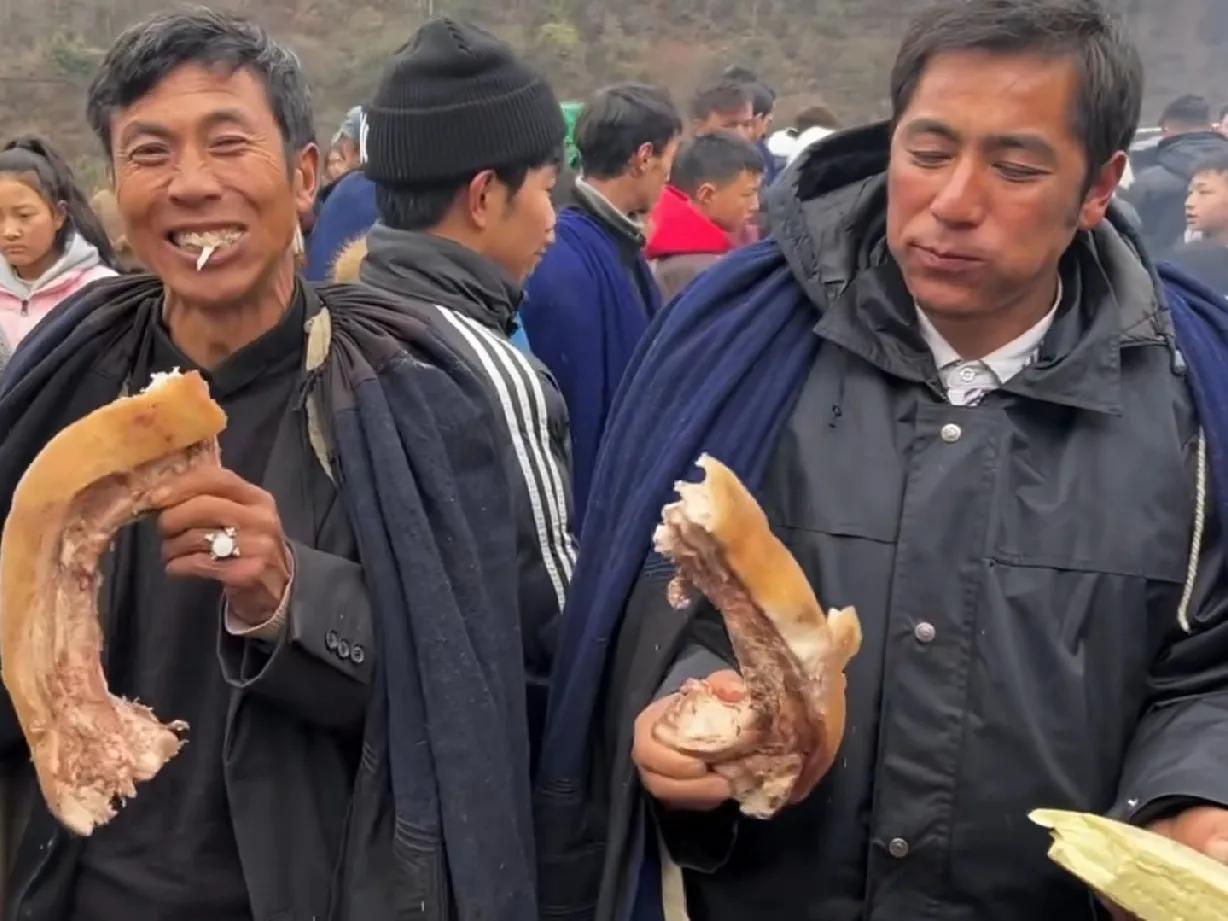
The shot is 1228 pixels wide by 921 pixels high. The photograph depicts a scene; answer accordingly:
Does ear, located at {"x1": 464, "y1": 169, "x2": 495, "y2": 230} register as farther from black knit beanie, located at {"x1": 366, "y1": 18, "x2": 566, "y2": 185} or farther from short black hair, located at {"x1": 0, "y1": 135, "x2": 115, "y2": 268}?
short black hair, located at {"x1": 0, "y1": 135, "x2": 115, "y2": 268}

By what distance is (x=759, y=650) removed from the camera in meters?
1.64

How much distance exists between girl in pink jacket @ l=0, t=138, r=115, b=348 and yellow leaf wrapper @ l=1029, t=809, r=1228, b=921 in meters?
3.95

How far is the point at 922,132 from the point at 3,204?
392 centimetres

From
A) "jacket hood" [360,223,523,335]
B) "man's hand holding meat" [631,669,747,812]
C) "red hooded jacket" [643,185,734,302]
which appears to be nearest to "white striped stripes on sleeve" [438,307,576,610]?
"jacket hood" [360,223,523,335]

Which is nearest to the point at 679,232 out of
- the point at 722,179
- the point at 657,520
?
A: the point at 722,179

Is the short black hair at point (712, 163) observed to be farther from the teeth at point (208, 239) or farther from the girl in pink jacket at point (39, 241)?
the teeth at point (208, 239)

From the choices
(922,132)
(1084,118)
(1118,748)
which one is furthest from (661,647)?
(1084,118)

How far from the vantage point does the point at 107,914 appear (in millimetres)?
1800

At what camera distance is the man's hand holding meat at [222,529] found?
5.34 feet

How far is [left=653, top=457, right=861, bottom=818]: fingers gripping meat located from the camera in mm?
1567

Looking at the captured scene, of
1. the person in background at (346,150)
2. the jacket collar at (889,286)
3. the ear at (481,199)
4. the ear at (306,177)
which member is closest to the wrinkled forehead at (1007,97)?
the jacket collar at (889,286)

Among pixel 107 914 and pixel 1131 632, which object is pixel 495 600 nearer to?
pixel 107 914

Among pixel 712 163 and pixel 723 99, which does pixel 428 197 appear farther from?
pixel 723 99

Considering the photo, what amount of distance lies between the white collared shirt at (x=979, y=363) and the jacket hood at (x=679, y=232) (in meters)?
3.77
